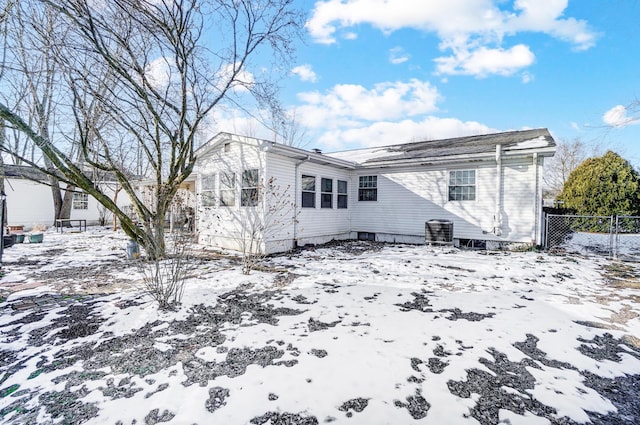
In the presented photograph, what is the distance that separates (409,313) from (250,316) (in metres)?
2.13

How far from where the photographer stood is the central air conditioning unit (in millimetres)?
9719

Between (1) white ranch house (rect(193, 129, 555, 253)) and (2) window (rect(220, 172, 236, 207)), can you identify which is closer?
(1) white ranch house (rect(193, 129, 555, 253))

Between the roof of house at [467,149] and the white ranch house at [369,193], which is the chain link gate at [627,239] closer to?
the white ranch house at [369,193]

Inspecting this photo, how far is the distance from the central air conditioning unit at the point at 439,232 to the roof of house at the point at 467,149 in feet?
6.92

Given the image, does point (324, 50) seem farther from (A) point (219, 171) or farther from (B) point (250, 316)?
(B) point (250, 316)

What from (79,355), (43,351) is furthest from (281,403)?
(43,351)

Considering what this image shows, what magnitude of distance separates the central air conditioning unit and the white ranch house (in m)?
0.38

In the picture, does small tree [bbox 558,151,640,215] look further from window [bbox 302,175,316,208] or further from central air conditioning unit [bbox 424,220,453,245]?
Result: window [bbox 302,175,316,208]

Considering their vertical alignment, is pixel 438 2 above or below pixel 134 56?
above

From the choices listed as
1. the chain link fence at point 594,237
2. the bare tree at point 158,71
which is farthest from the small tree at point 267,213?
the chain link fence at point 594,237

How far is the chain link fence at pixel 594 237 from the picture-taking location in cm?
824

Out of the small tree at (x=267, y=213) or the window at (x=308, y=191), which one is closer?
the small tree at (x=267, y=213)

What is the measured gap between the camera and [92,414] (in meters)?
2.13

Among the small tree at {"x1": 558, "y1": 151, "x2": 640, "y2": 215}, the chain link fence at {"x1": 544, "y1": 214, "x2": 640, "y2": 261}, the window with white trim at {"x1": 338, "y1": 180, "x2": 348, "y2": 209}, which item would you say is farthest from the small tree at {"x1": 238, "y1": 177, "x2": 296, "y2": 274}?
the small tree at {"x1": 558, "y1": 151, "x2": 640, "y2": 215}
